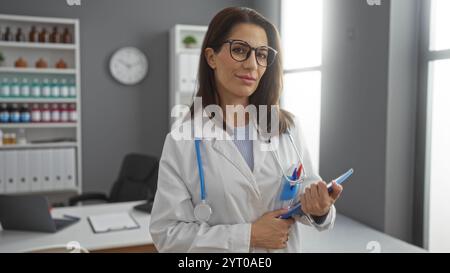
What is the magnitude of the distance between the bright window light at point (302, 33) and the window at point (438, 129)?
0.43 m

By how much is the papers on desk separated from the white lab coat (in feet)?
2.87

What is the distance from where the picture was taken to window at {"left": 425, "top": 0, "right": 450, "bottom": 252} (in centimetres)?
102

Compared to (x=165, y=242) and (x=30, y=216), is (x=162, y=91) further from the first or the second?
(x=165, y=242)

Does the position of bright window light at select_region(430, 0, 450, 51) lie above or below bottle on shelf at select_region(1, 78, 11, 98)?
above

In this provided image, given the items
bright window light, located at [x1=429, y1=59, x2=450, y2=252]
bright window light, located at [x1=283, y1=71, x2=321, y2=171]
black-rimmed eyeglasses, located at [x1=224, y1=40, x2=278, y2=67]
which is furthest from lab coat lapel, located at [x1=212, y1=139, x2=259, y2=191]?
bright window light, located at [x1=429, y1=59, x2=450, y2=252]

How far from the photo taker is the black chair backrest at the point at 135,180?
1.87 m

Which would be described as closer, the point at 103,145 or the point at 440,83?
the point at 440,83

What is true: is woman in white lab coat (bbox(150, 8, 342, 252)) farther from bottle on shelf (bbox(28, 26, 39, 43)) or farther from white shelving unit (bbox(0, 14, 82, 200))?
bottle on shelf (bbox(28, 26, 39, 43))

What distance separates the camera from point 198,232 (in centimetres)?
55

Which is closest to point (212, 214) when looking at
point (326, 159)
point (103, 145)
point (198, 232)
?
point (198, 232)

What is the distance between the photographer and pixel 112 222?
1.47 metres

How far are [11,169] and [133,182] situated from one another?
2.27 feet

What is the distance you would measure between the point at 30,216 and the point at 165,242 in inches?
36.1
